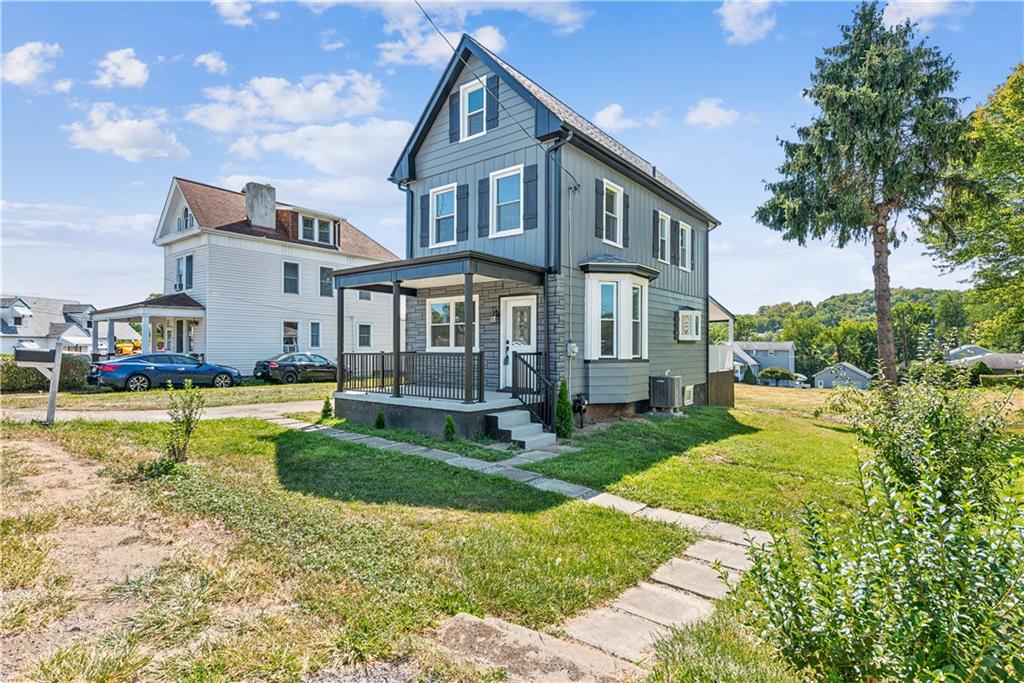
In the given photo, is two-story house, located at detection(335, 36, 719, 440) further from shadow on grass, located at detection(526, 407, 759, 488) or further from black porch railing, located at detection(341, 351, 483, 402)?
shadow on grass, located at detection(526, 407, 759, 488)

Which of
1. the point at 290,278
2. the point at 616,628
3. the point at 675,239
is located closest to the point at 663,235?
the point at 675,239

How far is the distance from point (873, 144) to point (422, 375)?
13.6 m

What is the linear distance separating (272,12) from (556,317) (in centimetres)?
743

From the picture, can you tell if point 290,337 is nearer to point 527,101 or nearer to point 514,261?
point 514,261

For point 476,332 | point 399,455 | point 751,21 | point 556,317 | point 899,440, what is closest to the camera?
point 899,440

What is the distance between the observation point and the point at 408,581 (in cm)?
346

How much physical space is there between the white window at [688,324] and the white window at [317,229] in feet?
60.2

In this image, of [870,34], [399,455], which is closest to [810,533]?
[399,455]

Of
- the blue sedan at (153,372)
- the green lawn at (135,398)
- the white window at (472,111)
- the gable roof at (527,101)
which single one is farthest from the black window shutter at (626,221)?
the blue sedan at (153,372)

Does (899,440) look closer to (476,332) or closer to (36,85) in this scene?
(476,332)

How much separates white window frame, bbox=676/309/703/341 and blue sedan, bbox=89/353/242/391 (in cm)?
1548

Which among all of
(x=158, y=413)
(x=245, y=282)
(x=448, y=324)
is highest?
(x=245, y=282)

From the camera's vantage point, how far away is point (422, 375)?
461 inches

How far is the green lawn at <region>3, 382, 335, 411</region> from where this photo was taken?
1230 cm
